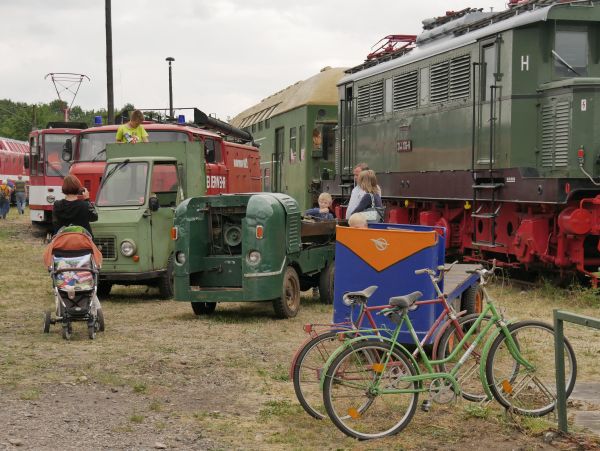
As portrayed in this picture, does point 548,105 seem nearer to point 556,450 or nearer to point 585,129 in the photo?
point 585,129

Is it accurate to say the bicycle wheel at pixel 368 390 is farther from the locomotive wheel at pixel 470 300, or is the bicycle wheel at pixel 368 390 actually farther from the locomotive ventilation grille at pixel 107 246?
the locomotive ventilation grille at pixel 107 246

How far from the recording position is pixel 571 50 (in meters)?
14.5

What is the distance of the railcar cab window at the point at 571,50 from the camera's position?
47.3ft

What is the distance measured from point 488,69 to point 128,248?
589 cm

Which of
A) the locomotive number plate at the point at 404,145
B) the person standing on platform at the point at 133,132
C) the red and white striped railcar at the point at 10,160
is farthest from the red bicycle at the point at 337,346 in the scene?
the red and white striped railcar at the point at 10,160

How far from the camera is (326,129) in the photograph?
90.0 ft

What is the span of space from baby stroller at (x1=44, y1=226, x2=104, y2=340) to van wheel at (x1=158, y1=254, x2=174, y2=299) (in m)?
3.49

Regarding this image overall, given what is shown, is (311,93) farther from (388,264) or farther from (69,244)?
(388,264)

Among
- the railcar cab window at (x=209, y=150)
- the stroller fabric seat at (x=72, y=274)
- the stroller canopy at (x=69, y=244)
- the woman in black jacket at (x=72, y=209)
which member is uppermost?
the railcar cab window at (x=209, y=150)

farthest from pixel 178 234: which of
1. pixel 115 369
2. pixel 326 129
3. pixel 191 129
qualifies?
pixel 326 129

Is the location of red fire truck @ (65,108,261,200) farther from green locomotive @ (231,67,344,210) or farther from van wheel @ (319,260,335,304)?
van wheel @ (319,260,335,304)

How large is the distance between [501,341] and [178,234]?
588 cm

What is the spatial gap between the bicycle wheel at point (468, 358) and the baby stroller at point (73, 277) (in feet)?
15.1

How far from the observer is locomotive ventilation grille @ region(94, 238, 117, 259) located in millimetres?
14242
